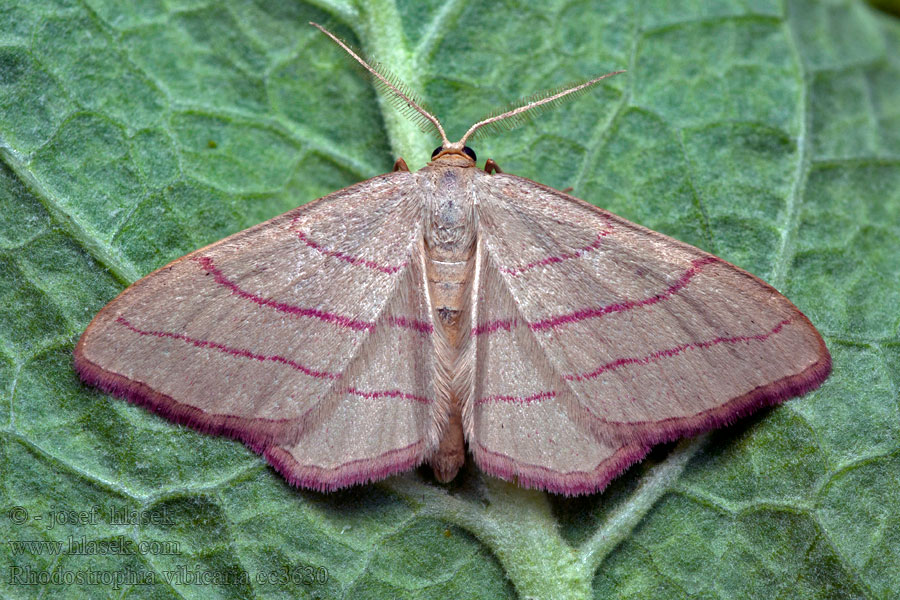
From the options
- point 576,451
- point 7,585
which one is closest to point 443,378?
point 576,451

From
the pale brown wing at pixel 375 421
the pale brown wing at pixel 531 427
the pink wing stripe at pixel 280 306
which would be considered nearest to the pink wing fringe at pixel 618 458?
the pale brown wing at pixel 531 427

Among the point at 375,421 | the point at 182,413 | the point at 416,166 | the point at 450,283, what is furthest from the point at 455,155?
the point at 182,413

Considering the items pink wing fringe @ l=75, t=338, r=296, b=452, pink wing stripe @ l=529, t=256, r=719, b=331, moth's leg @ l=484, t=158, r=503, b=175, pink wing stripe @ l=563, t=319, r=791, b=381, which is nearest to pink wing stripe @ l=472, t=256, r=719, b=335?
pink wing stripe @ l=529, t=256, r=719, b=331

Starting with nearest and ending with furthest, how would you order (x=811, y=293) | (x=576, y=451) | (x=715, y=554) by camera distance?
(x=576, y=451) < (x=715, y=554) < (x=811, y=293)

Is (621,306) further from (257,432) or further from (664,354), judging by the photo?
(257,432)

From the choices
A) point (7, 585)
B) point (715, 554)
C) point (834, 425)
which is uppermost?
point (7, 585)

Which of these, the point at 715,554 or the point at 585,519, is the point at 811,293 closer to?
the point at 715,554
